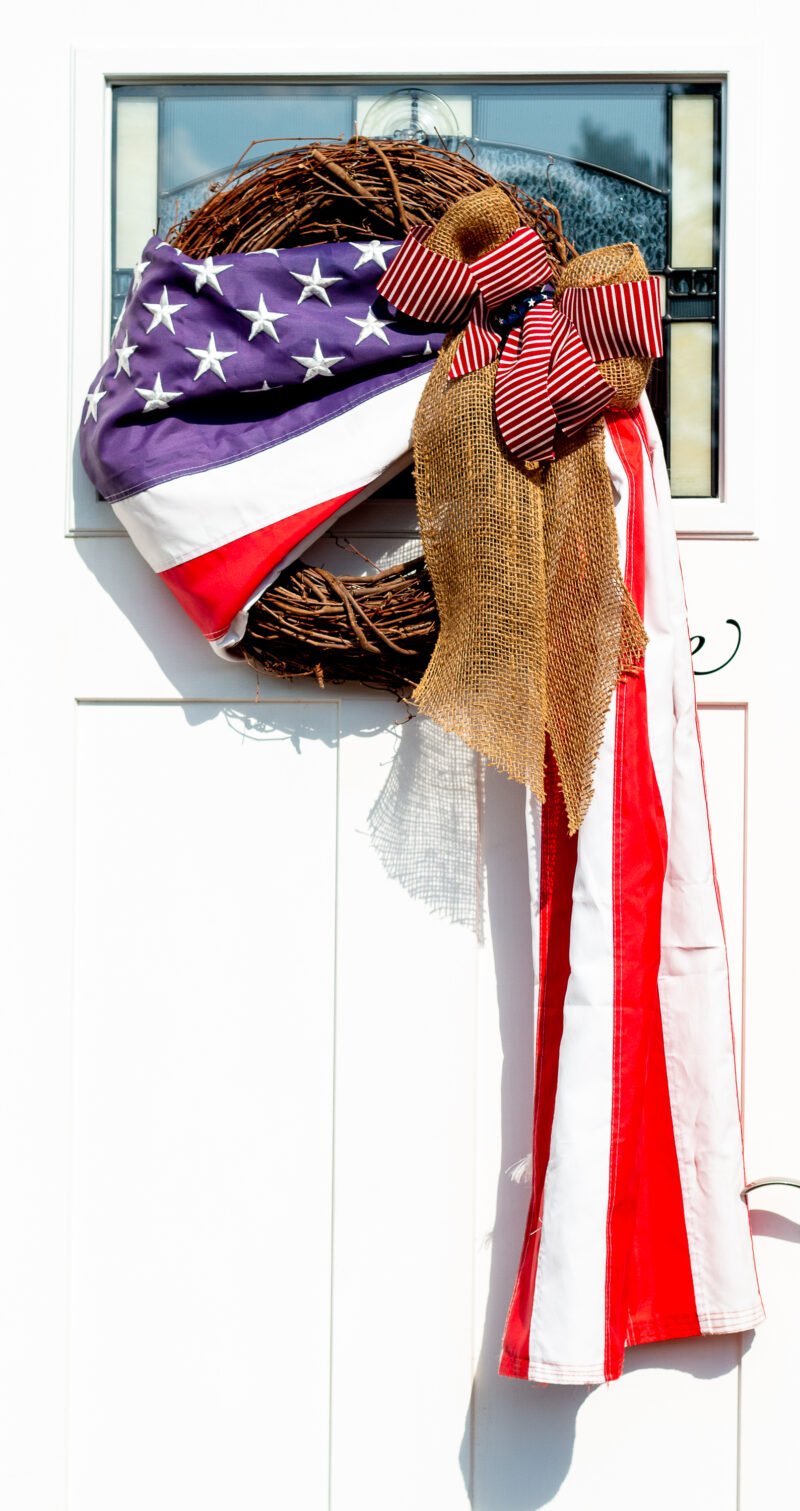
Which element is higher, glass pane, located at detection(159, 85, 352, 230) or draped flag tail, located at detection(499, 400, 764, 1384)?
glass pane, located at detection(159, 85, 352, 230)

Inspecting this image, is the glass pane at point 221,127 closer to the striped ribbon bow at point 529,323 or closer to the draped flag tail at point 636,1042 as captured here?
the striped ribbon bow at point 529,323

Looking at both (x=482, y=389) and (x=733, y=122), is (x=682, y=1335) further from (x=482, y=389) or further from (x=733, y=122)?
(x=733, y=122)

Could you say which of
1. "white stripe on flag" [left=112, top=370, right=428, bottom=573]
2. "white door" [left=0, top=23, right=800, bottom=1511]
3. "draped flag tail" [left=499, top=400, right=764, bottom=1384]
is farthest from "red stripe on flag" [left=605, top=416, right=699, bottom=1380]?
"white stripe on flag" [left=112, top=370, right=428, bottom=573]

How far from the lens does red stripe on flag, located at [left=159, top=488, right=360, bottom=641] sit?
1.24 m

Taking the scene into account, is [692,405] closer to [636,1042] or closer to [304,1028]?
[636,1042]

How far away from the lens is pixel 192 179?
1.39 m

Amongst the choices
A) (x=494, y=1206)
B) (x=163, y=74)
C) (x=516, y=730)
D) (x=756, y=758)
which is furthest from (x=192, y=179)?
(x=494, y=1206)

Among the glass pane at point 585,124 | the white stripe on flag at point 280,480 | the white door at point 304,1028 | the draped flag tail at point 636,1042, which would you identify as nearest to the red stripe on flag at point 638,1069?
the draped flag tail at point 636,1042

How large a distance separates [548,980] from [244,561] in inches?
20.4

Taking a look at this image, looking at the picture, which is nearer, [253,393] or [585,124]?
[253,393]

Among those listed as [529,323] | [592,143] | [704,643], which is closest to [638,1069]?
[704,643]

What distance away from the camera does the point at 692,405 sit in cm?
139

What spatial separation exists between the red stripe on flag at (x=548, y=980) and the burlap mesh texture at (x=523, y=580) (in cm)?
8

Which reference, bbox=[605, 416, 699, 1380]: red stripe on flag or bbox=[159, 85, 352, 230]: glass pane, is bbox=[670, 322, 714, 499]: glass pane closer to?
bbox=[605, 416, 699, 1380]: red stripe on flag
